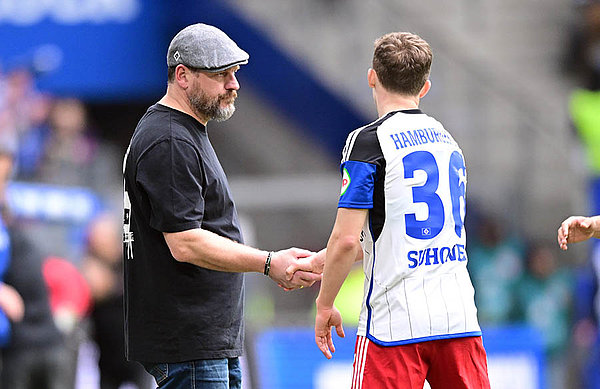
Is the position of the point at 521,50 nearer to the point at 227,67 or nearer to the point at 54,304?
the point at 54,304

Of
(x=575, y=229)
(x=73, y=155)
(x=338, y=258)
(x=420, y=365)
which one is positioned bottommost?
(x=420, y=365)

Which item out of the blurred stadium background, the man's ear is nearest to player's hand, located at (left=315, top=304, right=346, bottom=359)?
the man's ear

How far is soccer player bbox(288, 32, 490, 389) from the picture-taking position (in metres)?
4.70

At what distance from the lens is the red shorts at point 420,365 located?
185 inches

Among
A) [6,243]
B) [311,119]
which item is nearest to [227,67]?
[6,243]

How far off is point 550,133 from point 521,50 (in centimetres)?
196

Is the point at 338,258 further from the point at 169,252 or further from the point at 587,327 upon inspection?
the point at 587,327

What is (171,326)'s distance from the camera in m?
4.73

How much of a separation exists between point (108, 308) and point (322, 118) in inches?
Answer: 187

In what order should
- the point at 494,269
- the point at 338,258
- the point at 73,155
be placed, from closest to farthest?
the point at 338,258 < the point at 494,269 < the point at 73,155

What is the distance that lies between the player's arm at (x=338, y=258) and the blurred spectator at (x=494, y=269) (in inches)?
260

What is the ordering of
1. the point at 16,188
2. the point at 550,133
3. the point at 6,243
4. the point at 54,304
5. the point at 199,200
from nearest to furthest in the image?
the point at 199,200 → the point at 6,243 → the point at 54,304 → the point at 16,188 → the point at 550,133

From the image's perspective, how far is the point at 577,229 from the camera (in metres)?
5.11

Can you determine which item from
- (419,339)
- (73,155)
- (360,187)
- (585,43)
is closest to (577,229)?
(419,339)
